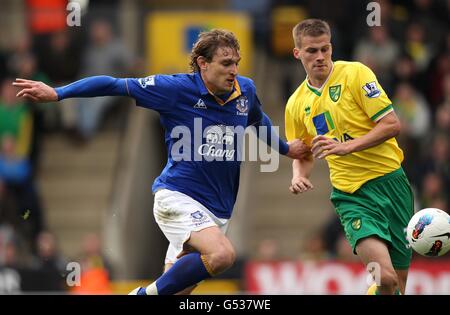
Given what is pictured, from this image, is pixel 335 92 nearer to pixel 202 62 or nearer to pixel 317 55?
pixel 317 55

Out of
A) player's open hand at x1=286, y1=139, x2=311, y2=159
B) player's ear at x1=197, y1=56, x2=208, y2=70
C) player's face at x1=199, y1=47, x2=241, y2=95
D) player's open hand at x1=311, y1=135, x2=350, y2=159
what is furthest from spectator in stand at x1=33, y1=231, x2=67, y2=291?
player's open hand at x1=311, y1=135, x2=350, y2=159

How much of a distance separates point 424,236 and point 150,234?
9.13 meters

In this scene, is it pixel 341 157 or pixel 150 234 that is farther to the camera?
pixel 150 234

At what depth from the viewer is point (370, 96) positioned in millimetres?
9516

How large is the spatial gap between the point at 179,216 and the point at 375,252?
63.8 inches

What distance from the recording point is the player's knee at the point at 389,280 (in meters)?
9.28

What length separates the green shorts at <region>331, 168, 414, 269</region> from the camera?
377 inches

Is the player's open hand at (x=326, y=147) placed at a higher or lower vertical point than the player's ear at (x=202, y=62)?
lower

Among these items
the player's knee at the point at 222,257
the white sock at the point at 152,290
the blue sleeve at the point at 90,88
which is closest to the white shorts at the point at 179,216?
the player's knee at the point at 222,257

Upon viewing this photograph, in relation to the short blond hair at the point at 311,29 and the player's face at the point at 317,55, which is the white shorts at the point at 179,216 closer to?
the player's face at the point at 317,55

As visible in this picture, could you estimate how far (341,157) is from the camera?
32.1 ft
